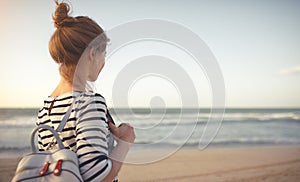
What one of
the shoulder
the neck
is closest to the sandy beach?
the neck

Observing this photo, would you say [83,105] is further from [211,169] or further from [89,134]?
[211,169]

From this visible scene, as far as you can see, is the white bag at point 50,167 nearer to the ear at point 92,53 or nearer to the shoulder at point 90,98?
the shoulder at point 90,98

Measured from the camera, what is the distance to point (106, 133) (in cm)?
109

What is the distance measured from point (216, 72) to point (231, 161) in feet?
17.9

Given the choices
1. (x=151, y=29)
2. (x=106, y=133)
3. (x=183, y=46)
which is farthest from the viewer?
(x=183, y=46)

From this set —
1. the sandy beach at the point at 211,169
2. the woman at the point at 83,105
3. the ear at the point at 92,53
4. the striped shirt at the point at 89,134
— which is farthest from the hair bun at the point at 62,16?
the sandy beach at the point at 211,169

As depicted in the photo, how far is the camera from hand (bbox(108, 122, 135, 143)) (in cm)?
117

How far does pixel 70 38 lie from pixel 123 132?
41 centimetres

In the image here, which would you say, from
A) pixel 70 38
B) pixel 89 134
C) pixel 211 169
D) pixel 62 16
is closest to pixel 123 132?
pixel 89 134

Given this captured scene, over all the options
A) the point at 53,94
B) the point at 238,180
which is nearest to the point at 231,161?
the point at 238,180

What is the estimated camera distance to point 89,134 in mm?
1050

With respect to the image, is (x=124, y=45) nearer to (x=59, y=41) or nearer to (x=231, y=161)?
(x=59, y=41)

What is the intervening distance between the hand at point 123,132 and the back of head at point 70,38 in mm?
283

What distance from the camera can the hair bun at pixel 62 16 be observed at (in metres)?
1.27
